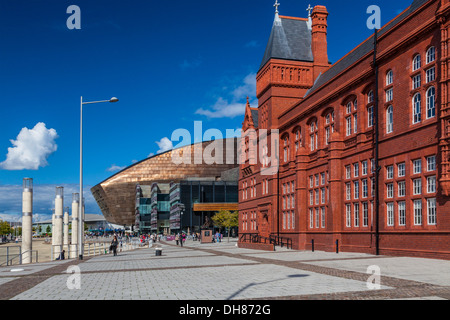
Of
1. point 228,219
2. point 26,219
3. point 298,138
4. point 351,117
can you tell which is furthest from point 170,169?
point 351,117

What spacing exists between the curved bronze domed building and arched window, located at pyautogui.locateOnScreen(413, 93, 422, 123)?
135 metres

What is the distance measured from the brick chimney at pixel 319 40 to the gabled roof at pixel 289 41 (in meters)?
0.78

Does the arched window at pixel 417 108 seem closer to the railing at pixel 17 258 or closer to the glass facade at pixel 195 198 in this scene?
the railing at pixel 17 258

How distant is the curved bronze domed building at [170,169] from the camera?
6594 inches

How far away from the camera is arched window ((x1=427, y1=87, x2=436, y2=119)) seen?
2440 centimetres

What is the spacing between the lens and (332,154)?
114 ft

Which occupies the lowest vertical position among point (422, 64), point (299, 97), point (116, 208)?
point (116, 208)

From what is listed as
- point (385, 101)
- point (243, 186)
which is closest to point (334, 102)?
point (385, 101)

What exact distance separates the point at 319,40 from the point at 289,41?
10.6ft

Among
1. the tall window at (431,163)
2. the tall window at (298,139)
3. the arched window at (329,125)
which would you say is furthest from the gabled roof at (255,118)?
the tall window at (431,163)

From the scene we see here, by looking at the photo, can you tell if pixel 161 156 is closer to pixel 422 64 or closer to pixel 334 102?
pixel 334 102

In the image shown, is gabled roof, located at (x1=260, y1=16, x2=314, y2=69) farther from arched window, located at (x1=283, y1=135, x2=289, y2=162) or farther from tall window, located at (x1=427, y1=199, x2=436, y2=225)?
tall window, located at (x1=427, y1=199, x2=436, y2=225)

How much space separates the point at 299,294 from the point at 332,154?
78.1ft

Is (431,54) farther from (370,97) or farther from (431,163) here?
(370,97)
